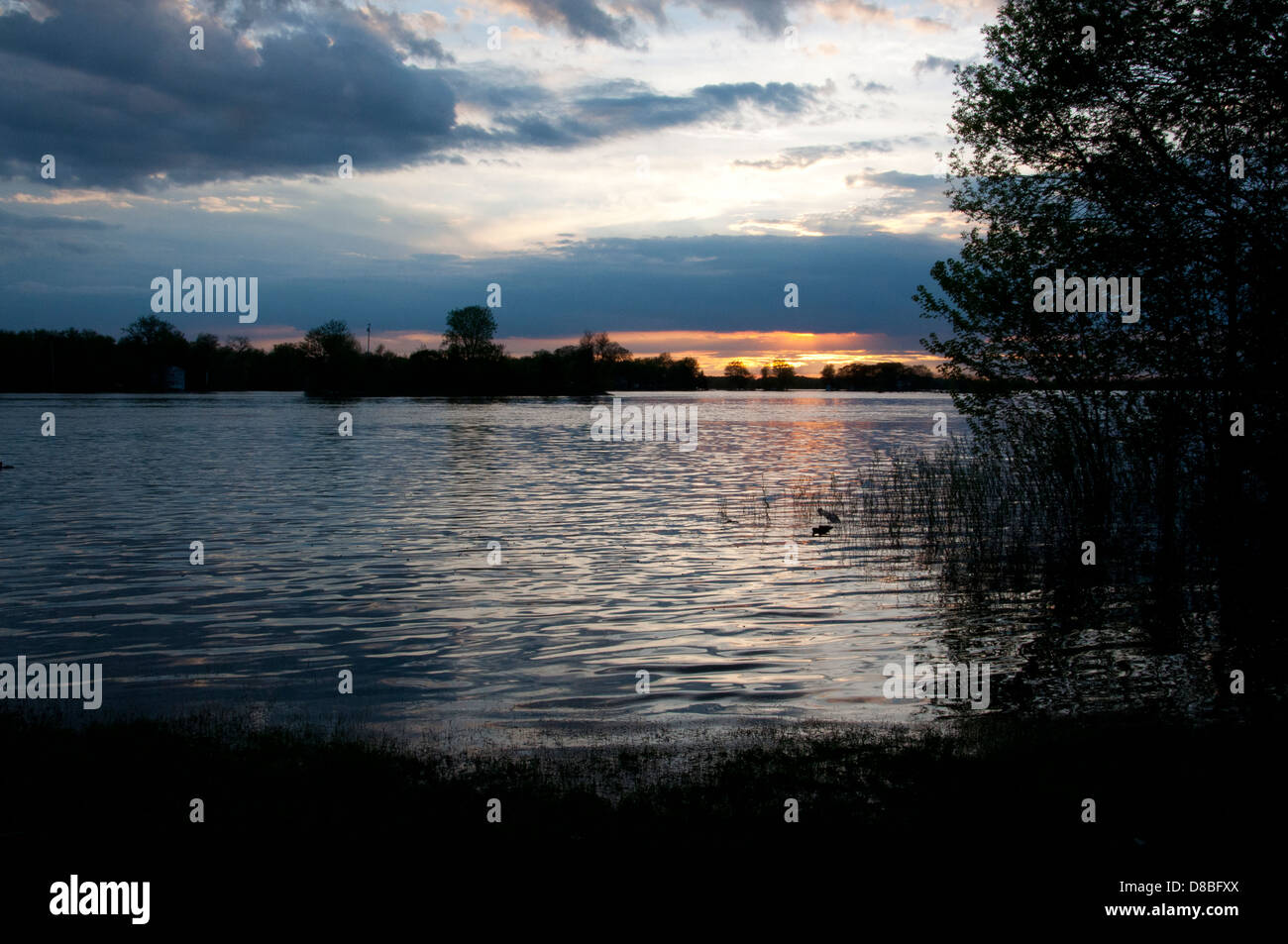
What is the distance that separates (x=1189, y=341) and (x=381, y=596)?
49.8 ft

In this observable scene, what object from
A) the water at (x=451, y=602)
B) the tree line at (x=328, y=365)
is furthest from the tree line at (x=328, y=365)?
the water at (x=451, y=602)

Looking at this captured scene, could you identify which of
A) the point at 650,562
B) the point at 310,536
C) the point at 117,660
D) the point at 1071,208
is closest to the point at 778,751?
the point at 117,660

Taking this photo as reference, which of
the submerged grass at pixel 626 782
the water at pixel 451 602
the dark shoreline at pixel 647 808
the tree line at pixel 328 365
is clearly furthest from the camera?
the tree line at pixel 328 365

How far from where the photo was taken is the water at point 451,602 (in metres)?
10.5

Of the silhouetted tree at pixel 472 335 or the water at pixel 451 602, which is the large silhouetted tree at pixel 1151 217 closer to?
the water at pixel 451 602

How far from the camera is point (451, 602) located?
49.5ft

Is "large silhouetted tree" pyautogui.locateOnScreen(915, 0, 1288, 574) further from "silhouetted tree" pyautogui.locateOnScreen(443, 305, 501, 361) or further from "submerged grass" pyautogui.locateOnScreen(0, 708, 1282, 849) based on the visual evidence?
"silhouetted tree" pyautogui.locateOnScreen(443, 305, 501, 361)

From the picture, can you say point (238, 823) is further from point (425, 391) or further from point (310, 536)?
point (425, 391)

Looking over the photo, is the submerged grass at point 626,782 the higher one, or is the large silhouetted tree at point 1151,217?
the large silhouetted tree at point 1151,217

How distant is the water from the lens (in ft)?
34.3

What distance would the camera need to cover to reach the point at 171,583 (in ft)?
53.3

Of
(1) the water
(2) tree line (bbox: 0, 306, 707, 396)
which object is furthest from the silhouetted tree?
(1) the water

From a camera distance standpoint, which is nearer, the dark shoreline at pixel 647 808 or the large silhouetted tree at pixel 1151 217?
the dark shoreline at pixel 647 808

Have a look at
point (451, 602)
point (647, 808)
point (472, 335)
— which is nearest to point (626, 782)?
point (647, 808)
